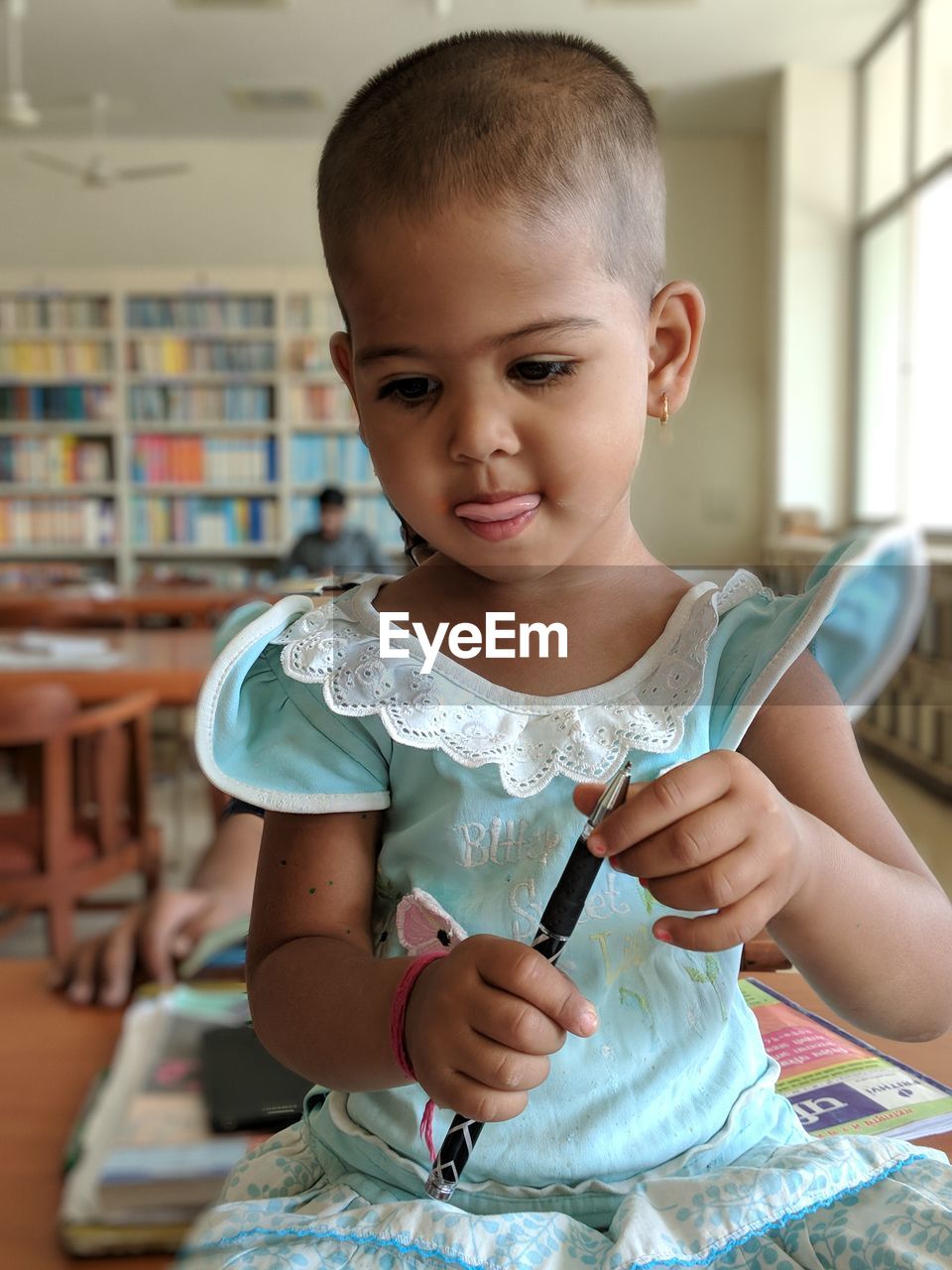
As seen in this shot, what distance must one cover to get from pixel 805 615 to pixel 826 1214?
0.60 feet

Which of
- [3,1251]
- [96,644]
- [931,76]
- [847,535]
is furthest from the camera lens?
[931,76]

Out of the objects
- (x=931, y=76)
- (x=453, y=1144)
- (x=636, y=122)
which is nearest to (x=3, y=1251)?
(x=453, y=1144)

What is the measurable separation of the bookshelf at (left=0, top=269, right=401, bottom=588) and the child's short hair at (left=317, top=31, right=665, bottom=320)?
5379 mm

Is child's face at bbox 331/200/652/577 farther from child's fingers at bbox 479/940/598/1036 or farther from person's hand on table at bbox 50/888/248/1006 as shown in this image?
person's hand on table at bbox 50/888/248/1006

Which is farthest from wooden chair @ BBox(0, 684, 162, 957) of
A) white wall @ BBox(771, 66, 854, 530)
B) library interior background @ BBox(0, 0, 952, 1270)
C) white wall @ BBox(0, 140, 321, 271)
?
white wall @ BBox(0, 140, 321, 271)

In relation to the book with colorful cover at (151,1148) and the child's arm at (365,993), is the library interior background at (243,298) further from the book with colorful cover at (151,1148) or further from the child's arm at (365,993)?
the child's arm at (365,993)

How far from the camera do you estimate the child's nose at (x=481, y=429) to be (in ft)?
0.97

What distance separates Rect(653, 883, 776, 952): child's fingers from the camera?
27 centimetres

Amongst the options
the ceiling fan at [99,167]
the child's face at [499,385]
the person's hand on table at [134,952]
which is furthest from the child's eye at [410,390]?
the ceiling fan at [99,167]

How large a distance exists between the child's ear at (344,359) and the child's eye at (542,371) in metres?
0.06

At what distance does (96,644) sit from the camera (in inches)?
104

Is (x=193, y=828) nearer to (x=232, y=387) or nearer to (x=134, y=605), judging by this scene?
(x=134, y=605)

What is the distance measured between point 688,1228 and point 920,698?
170mm

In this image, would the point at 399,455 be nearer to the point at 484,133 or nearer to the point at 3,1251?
the point at 484,133
